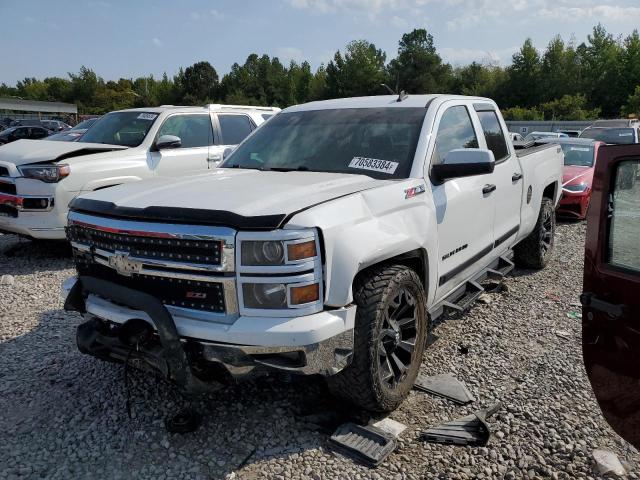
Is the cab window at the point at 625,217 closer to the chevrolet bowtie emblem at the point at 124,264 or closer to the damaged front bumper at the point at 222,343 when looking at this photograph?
the damaged front bumper at the point at 222,343

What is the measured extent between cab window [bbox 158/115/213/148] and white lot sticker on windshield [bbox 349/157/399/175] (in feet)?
15.0

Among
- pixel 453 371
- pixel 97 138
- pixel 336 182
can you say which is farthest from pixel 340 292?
pixel 97 138

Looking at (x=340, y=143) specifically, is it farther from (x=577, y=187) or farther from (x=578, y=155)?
(x=578, y=155)

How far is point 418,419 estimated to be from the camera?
10.3ft

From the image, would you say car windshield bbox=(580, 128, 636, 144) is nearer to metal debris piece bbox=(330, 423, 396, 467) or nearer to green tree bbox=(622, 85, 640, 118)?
metal debris piece bbox=(330, 423, 396, 467)

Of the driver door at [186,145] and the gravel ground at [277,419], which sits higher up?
the driver door at [186,145]

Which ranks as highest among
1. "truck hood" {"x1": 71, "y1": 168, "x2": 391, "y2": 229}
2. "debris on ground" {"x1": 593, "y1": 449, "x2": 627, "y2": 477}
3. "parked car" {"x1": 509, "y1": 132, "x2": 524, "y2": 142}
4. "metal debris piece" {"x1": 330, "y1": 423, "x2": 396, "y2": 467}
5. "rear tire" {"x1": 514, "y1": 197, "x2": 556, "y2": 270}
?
"truck hood" {"x1": 71, "y1": 168, "x2": 391, "y2": 229}

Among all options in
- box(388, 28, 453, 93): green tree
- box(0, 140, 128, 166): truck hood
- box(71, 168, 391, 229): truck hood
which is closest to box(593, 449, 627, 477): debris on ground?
box(71, 168, 391, 229): truck hood

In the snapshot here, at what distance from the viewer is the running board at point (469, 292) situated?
3814mm

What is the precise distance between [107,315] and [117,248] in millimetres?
374

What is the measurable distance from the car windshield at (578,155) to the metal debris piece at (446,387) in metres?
8.34

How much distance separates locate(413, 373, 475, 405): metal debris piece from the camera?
3.35m

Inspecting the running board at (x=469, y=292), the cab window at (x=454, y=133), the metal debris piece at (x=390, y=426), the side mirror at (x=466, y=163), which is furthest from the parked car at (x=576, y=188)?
the metal debris piece at (x=390, y=426)

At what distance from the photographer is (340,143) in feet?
12.6
